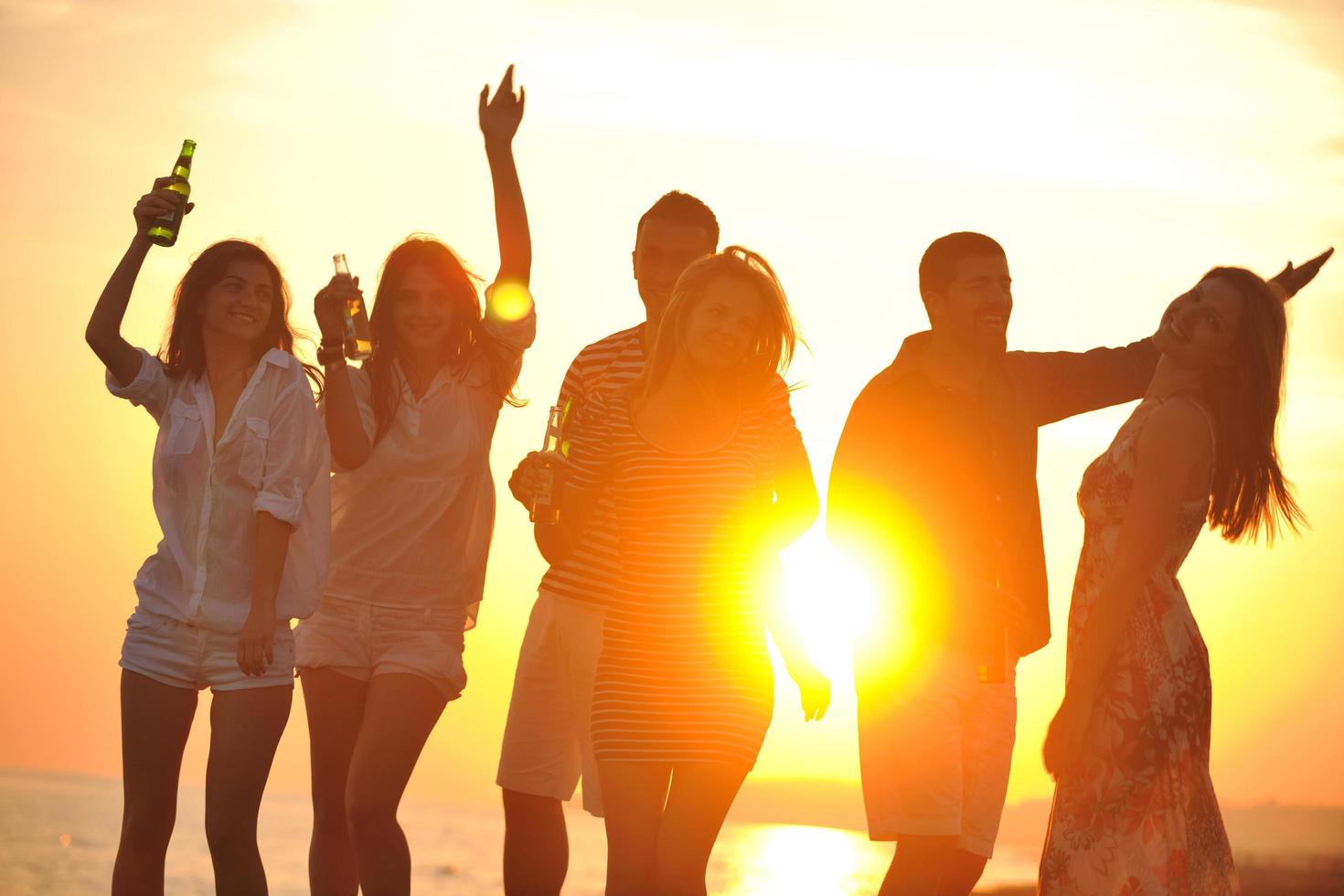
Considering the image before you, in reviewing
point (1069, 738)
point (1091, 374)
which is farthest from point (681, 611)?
point (1091, 374)

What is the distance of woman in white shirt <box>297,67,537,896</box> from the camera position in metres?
5.76

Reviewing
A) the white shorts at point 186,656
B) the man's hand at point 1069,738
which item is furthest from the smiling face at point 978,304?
the white shorts at point 186,656

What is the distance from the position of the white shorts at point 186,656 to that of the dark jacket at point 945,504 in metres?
2.26

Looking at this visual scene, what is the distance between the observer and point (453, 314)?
622 cm

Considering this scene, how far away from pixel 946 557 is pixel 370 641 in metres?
2.22

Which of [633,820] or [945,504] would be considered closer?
[633,820]

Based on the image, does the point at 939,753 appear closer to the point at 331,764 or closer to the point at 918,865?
the point at 918,865

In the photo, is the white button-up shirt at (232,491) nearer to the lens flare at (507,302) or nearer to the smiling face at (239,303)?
the smiling face at (239,303)

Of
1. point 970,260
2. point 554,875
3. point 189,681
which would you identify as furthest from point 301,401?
point 970,260

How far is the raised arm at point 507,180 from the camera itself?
622 centimetres

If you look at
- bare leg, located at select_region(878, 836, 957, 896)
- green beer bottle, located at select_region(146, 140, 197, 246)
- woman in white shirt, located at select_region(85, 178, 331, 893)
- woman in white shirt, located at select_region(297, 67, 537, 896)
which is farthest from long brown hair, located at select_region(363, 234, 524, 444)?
bare leg, located at select_region(878, 836, 957, 896)

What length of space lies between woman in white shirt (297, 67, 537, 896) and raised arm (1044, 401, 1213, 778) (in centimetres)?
234

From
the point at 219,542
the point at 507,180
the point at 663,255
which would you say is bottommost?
the point at 219,542

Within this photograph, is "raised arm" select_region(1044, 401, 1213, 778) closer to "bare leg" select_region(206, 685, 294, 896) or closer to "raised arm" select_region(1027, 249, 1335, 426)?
"raised arm" select_region(1027, 249, 1335, 426)
